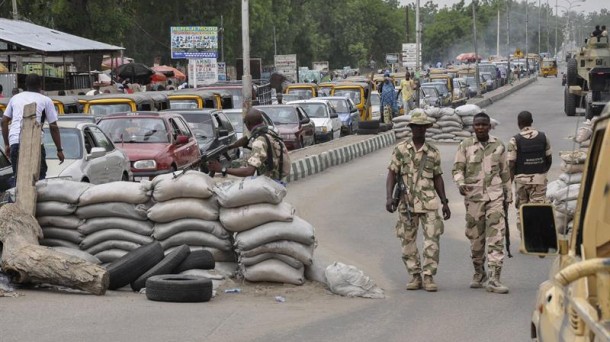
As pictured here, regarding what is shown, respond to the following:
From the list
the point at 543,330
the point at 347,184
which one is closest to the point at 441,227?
the point at 543,330

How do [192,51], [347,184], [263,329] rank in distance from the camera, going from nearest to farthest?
[263,329]
[347,184]
[192,51]

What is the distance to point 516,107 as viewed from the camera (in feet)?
197

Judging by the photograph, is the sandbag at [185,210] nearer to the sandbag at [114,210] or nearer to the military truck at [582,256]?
the sandbag at [114,210]

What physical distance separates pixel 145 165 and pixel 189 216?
934cm

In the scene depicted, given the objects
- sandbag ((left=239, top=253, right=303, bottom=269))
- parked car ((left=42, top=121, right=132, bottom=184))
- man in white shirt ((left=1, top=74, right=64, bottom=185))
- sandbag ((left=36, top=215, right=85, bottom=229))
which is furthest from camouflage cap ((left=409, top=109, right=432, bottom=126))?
parked car ((left=42, top=121, right=132, bottom=184))

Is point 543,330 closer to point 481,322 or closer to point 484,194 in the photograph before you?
point 481,322

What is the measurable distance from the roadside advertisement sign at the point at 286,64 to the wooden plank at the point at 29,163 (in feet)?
149

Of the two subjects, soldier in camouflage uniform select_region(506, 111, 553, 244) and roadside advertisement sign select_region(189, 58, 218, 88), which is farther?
roadside advertisement sign select_region(189, 58, 218, 88)

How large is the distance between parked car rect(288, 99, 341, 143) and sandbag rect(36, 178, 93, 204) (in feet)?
74.2

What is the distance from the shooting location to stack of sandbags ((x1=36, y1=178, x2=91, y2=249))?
1249 cm

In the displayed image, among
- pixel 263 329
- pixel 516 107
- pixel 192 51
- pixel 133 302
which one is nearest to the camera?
pixel 263 329

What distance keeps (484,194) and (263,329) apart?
10.2 feet

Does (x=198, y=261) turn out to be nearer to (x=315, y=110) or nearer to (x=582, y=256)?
(x=582, y=256)

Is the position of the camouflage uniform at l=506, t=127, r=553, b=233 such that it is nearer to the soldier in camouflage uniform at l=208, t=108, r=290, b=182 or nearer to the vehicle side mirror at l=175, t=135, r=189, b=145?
the soldier in camouflage uniform at l=208, t=108, r=290, b=182
